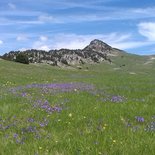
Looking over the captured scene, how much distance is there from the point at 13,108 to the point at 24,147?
4.95m

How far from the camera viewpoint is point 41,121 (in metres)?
10.4

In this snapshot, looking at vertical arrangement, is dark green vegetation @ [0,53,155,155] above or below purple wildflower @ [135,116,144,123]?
below

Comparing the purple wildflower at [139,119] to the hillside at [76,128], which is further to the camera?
the purple wildflower at [139,119]

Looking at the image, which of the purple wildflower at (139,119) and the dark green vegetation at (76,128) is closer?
the dark green vegetation at (76,128)

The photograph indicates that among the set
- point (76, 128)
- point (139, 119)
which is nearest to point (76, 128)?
point (76, 128)

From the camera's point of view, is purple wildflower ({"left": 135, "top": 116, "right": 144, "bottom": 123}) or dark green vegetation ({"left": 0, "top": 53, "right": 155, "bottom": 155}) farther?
purple wildflower ({"left": 135, "top": 116, "right": 144, "bottom": 123})

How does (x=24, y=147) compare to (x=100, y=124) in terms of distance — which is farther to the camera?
(x=100, y=124)

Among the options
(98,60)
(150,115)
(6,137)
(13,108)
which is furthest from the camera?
(98,60)

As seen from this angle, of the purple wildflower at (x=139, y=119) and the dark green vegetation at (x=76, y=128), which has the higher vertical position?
the purple wildflower at (x=139, y=119)

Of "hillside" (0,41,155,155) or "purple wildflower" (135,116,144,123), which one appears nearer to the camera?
"hillside" (0,41,155,155)

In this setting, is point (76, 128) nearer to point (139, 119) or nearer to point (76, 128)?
point (76, 128)

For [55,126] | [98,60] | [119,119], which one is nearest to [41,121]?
[55,126]

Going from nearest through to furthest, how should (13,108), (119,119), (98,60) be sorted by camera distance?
(119,119)
(13,108)
(98,60)

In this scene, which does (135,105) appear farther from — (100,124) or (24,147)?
(24,147)
